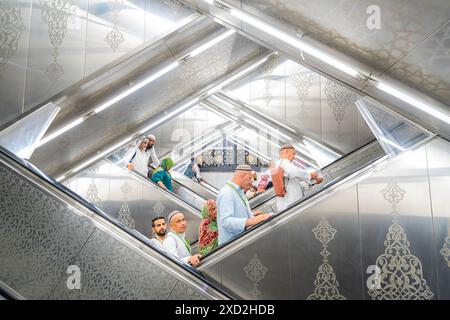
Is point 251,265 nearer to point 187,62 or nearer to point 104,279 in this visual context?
point 104,279

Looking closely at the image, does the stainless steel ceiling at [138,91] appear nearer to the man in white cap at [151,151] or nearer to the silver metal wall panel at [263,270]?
the man in white cap at [151,151]

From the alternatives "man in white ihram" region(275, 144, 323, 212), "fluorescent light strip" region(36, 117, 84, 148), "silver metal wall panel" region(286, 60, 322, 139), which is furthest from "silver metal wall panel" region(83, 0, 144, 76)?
"silver metal wall panel" region(286, 60, 322, 139)

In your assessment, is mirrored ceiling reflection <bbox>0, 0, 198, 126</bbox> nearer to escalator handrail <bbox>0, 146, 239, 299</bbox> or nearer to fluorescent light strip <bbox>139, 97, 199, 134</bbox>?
escalator handrail <bbox>0, 146, 239, 299</bbox>

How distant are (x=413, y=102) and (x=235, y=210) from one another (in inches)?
74.8

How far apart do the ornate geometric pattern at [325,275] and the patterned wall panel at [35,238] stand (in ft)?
6.41

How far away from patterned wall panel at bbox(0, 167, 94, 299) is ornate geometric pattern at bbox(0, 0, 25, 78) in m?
2.06

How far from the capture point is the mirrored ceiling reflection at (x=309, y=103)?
20.9 ft

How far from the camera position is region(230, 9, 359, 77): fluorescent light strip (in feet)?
10.8

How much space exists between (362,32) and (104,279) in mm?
2753

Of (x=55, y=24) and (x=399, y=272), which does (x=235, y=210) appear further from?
(x=55, y=24)

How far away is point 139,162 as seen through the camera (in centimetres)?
723

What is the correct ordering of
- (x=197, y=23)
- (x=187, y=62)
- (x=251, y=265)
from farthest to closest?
(x=187, y=62)
(x=197, y=23)
(x=251, y=265)

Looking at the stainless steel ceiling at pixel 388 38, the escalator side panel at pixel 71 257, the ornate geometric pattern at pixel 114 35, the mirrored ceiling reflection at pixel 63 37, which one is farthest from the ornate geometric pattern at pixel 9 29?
the stainless steel ceiling at pixel 388 38

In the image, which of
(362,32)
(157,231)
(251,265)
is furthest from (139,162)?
(362,32)
